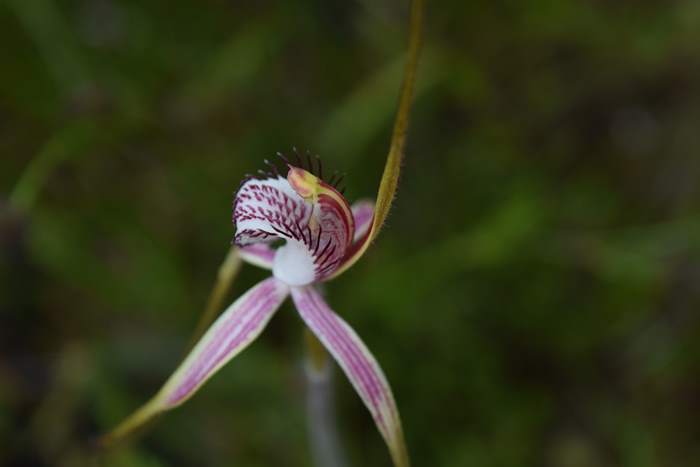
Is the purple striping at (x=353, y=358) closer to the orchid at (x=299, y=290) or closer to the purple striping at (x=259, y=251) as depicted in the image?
the orchid at (x=299, y=290)

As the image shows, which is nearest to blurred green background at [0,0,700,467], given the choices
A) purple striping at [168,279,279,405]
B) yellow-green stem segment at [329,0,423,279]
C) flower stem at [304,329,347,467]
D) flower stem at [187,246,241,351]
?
flower stem at [304,329,347,467]

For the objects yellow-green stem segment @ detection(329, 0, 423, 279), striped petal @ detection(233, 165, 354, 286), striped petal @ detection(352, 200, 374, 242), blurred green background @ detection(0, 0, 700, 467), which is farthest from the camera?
blurred green background @ detection(0, 0, 700, 467)

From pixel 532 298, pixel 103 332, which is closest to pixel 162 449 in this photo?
pixel 103 332

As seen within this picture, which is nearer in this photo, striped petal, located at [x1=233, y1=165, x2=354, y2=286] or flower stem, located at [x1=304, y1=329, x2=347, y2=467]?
striped petal, located at [x1=233, y1=165, x2=354, y2=286]

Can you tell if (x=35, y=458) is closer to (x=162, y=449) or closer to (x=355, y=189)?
(x=162, y=449)

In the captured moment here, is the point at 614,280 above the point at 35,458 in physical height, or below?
below

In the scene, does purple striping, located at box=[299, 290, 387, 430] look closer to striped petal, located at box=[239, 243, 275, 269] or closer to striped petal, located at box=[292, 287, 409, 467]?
striped petal, located at box=[292, 287, 409, 467]

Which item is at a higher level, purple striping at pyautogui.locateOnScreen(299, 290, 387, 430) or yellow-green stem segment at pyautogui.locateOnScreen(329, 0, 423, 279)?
yellow-green stem segment at pyautogui.locateOnScreen(329, 0, 423, 279)

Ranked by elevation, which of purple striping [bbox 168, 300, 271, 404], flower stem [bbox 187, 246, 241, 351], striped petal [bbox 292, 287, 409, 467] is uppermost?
flower stem [bbox 187, 246, 241, 351]
